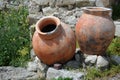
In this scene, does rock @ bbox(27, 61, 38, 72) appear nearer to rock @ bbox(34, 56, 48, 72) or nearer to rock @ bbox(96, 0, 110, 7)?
rock @ bbox(34, 56, 48, 72)

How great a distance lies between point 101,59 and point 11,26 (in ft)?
7.63

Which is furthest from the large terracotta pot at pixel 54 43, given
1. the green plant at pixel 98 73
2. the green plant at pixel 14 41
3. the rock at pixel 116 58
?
the green plant at pixel 14 41

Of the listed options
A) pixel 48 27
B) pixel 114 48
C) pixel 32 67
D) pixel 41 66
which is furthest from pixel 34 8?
pixel 114 48

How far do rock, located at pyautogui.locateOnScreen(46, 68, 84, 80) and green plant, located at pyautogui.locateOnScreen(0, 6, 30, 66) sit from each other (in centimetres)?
100

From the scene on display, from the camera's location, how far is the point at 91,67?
548 cm

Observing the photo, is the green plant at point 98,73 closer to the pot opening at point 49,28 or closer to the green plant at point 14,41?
the pot opening at point 49,28

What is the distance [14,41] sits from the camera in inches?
268

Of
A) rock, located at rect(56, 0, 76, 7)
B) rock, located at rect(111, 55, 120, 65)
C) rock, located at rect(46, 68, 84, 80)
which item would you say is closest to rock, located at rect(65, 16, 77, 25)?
rock, located at rect(56, 0, 76, 7)

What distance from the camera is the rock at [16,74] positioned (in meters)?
5.68

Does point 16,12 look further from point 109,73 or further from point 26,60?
point 109,73

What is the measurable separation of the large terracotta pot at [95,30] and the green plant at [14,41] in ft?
4.68

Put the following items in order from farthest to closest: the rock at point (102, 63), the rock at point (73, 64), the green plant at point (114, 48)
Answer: the green plant at point (114, 48) → the rock at point (73, 64) → the rock at point (102, 63)

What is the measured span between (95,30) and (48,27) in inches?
31.7

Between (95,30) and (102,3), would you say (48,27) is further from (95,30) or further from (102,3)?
(102,3)
